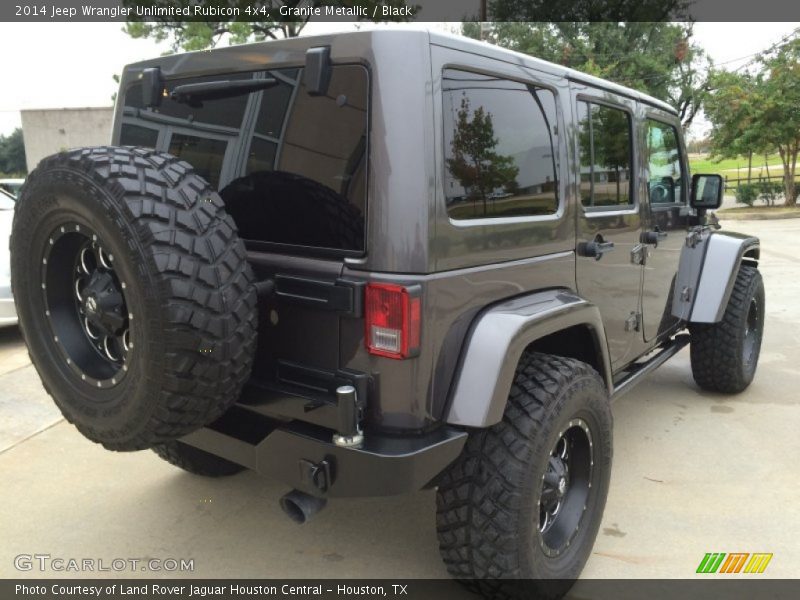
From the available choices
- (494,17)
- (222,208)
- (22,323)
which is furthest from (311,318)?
(494,17)

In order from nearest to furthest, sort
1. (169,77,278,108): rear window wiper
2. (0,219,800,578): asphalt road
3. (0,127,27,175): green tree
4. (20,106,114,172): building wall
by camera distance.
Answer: (169,77,278,108): rear window wiper < (0,219,800,578): asphalt road < (20,106,114,172): building wall < (0,127,27,175): green tree

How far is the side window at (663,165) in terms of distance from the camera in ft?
11.8

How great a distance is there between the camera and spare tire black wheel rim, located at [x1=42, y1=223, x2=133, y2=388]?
2.03 m

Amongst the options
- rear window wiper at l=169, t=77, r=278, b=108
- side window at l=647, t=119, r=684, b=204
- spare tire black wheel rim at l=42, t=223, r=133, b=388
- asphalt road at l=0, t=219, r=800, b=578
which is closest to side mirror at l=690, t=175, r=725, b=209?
side window at l=647, t=119, r=684, b=204

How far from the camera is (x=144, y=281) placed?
5.96 feet

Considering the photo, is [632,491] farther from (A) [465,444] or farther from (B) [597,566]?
(A) [465,444]

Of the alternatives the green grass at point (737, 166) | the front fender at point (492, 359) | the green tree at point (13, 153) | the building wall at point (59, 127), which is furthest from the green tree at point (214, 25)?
the green tree at point (13, 153)

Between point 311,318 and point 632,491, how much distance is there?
6.74ft

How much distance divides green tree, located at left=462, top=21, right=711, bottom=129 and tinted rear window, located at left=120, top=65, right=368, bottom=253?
30418 millimetres

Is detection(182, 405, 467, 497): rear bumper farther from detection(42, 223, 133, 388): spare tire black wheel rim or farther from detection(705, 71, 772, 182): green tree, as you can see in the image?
detection(705, 71, 772, 182): green tree

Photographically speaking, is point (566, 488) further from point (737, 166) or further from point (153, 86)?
point (737, 166)

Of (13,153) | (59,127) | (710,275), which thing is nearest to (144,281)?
(710,275)

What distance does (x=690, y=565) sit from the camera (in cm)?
265

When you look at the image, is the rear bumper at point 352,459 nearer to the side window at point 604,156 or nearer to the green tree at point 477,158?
the green tree at point 477,158
